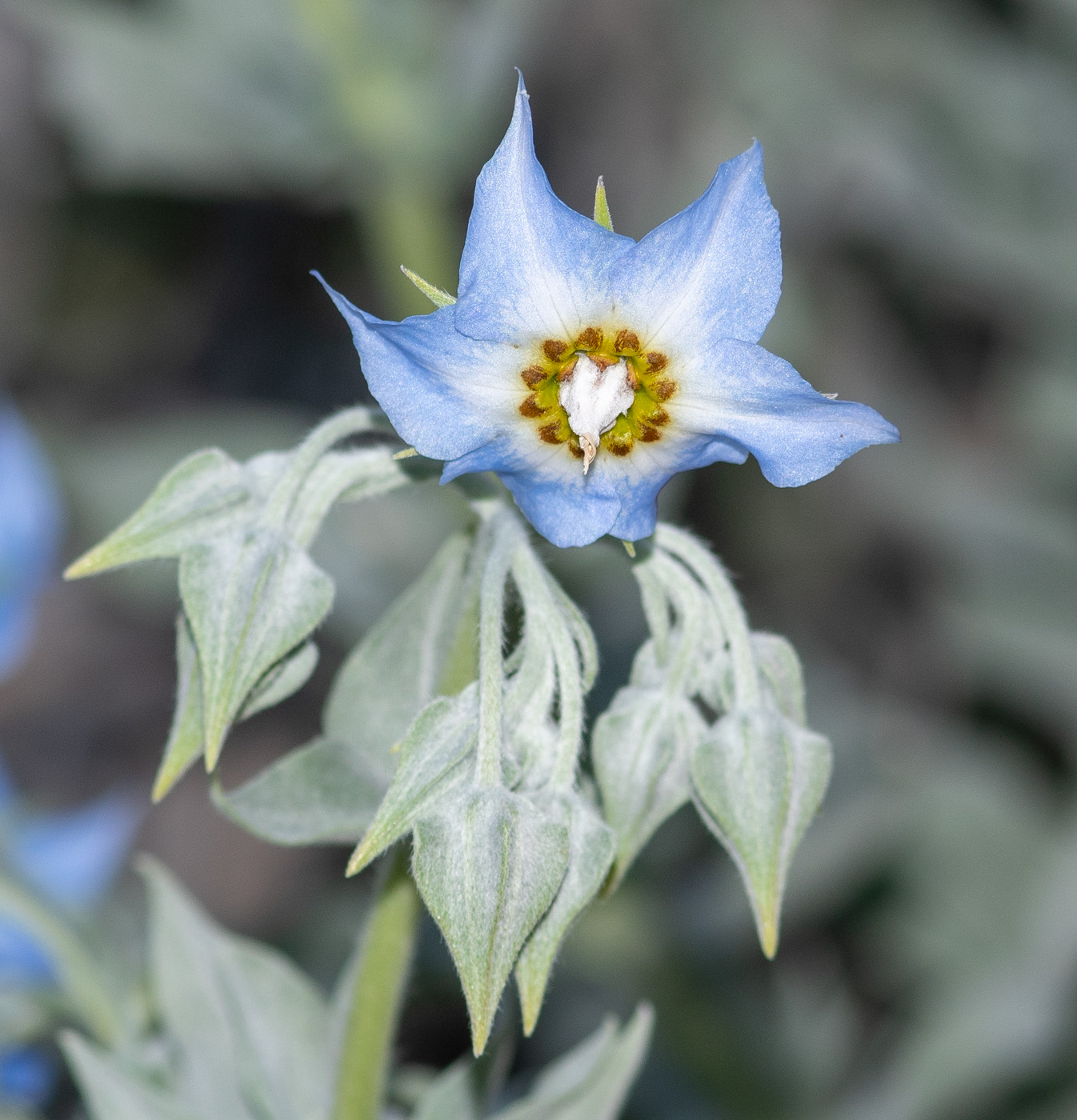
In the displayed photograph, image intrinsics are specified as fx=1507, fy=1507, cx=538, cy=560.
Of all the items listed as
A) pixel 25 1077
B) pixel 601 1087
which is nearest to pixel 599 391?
pixel 601 1087

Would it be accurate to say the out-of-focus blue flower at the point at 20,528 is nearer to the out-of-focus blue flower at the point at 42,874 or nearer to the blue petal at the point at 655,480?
the out-of-focus blue flower at the point at 42,874

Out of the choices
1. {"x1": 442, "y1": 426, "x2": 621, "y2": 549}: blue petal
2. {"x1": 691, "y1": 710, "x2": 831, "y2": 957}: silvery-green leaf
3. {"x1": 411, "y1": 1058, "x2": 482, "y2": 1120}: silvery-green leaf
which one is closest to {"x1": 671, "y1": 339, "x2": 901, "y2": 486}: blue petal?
{"x1": 442, "y1": 426, "x2": 621, "y2": 549}: blue petal

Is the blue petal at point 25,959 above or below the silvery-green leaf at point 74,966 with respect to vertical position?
below

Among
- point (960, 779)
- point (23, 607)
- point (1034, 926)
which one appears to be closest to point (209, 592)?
point (23, 607)

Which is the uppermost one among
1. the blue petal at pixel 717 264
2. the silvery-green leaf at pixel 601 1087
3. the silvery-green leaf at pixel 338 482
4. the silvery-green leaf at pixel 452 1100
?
the blue petal at pixel 717 264

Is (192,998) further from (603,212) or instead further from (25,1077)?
(603,212)

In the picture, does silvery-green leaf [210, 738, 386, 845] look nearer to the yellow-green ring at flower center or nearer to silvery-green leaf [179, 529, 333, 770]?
silvery-green leaf [179, 529, 333, 770]

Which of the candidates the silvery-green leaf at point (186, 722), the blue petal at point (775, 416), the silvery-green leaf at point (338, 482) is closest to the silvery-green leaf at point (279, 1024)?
the silvery-green leaf at point (186, 722)
